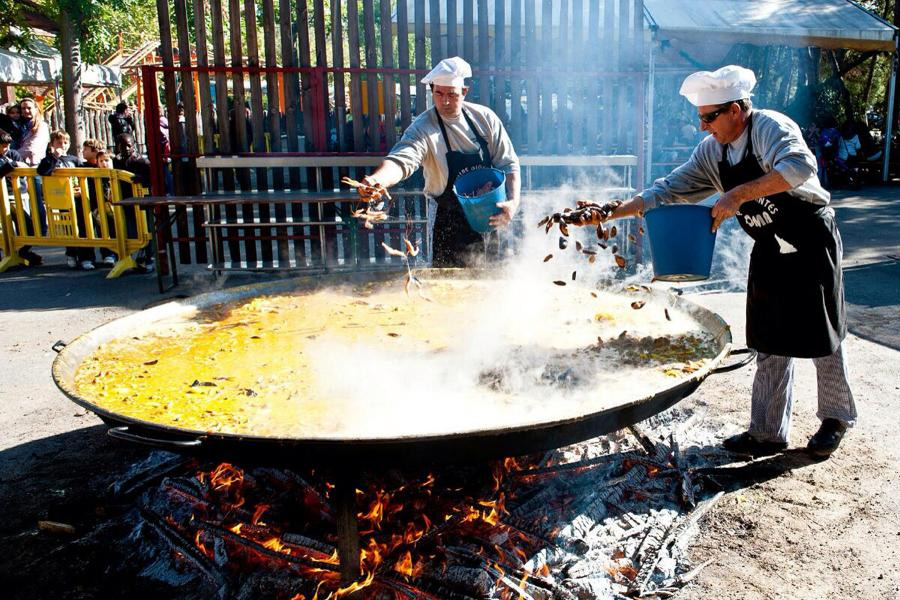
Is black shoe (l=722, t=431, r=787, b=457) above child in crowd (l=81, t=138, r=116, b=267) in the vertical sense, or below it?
below

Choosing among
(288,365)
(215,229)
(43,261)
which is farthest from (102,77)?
(288,365)

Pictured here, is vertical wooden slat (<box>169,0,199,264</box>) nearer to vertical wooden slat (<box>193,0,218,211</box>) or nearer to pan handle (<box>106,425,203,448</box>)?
vertical wooden slat (<box>193,0,218,211</box>)

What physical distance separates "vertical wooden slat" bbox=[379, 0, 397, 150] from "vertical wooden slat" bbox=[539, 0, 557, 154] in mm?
1805

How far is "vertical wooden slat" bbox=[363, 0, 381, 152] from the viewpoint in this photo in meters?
8.30

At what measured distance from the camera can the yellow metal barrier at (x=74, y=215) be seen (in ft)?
30.7

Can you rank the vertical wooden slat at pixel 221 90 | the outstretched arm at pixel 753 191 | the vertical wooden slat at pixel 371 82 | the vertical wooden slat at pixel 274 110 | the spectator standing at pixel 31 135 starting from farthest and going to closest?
the spectator standing at pixel 31 135, the vertical wooden slat at pixel 371 82, the vertical wooden slat at pixel 221 90, the vertical wooden slat at pixel 274 110, the outstretched arm at pixel 753 191

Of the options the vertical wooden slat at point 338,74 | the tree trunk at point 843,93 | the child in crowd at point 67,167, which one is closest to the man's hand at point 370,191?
the vertical wooden slat at point 338,74

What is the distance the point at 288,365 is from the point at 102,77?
20.4 meters

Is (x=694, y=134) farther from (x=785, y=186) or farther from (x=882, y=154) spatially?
(x=785, y=186)

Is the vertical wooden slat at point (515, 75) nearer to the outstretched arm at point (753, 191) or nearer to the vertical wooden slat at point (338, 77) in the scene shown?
the vertical wooden slat at point (338, 77)

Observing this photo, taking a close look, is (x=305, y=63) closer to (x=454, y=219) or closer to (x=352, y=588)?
(x=454, y=219)

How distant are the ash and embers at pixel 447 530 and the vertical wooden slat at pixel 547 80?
582 cm

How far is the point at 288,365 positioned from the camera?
311cm

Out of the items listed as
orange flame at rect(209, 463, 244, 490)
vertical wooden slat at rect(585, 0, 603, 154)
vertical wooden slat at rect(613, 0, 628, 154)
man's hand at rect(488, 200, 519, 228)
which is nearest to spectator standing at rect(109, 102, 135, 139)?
vertical wooden slat at rect(585, 0, 603, 154)
